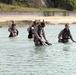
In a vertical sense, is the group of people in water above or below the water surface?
above

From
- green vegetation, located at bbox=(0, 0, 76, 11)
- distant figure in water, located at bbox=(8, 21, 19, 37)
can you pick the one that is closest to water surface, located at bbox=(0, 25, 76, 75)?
distant figure in water, located at bbox=(8, 21, 19, 37)

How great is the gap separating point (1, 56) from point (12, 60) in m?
1.42

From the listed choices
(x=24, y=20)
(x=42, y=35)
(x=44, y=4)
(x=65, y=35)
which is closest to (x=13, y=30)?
(x=65, y=35)

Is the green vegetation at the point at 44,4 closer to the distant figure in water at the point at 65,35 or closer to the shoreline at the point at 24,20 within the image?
the shoreline at the point at 24,20

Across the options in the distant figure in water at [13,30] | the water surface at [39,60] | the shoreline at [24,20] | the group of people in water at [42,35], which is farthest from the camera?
the shoreline at [24,20]

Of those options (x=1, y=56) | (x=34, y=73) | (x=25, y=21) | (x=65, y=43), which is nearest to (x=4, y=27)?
(x=25, y=21)

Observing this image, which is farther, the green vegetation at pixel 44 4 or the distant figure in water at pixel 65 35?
the green vegetation at pixel 44 4

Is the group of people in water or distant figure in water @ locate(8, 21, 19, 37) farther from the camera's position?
distant figure in water @ locate(8, 21, 19, 37)

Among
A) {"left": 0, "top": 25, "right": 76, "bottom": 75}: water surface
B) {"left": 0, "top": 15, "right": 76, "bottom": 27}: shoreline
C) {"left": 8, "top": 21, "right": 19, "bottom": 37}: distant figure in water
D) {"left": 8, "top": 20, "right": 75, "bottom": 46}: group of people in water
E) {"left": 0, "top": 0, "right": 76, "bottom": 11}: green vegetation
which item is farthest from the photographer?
{"left": 0, "top": 0, "right": 76, "bottom": 11}: green vegetation

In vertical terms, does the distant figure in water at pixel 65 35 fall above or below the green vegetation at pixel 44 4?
below

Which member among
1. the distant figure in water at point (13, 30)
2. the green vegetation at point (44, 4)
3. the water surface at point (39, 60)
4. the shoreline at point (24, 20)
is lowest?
the shoreline at point (24, 20)

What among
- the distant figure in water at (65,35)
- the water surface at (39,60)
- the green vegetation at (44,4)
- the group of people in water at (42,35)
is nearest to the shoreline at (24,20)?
the green vegetation at (44,4)

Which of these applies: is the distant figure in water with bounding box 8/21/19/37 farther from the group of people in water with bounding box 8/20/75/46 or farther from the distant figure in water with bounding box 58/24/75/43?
the distant figure in water with bounding box 58/24/75/43

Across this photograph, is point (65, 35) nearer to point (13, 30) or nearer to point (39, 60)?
point (13, 30)
